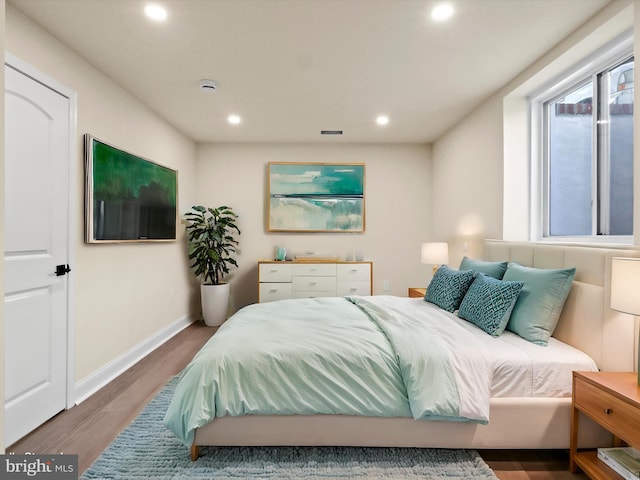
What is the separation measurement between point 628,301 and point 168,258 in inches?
160

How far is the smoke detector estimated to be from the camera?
3006 millimetres

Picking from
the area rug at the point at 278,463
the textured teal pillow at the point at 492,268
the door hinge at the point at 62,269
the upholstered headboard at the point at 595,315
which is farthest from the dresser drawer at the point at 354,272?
the door hinge at the point at 62,269

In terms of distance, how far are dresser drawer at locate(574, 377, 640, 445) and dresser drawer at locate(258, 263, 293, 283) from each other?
11.2 feet

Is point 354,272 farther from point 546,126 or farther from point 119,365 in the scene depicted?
point 119,365

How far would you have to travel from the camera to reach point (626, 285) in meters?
1.53

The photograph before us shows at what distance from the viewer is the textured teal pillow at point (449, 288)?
2680 millimetres

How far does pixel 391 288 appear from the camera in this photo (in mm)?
5137

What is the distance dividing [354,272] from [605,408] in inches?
128

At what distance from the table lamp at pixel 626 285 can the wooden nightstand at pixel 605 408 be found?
0.34m

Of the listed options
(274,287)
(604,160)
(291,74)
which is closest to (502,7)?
(604,160)

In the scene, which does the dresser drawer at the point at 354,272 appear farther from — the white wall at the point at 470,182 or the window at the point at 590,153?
the window at the point at 590,153

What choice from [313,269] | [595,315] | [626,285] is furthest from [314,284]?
[626,285]

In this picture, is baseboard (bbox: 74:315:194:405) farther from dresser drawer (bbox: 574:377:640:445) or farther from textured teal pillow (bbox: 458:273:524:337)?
dresser drawer (bbox: 574:377:640:445)

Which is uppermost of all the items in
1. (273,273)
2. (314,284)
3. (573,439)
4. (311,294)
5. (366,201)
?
(366,201)
